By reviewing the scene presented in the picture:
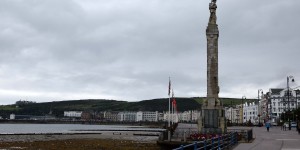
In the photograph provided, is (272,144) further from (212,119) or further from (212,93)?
(212,93)

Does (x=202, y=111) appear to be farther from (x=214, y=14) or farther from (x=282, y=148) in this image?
(x=282, y=148)

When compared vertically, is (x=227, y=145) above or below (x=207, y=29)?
below

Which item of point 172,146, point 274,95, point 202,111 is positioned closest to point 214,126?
point 202,111

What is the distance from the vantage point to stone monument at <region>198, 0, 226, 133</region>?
40.9 metres

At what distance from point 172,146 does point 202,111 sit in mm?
9403

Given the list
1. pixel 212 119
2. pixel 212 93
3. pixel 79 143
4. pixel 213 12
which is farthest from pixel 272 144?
pixel 79 143

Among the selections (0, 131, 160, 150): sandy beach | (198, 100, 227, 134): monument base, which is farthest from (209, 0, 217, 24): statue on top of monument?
(0, 131, 160, 150): sandy beach

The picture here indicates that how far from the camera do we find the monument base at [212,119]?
4066cm

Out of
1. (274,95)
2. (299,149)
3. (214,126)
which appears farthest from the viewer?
(274,95)

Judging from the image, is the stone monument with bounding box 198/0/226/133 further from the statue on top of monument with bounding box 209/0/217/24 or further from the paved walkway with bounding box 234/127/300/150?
the paved walkway with bounding box 234/127/300/150

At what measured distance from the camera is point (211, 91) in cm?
4231

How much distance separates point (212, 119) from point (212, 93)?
Answer: 289 centimetres

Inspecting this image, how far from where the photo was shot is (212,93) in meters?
42.3

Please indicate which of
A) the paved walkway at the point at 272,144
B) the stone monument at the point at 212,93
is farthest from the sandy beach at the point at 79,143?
the paved walkway at the point at 272,144
